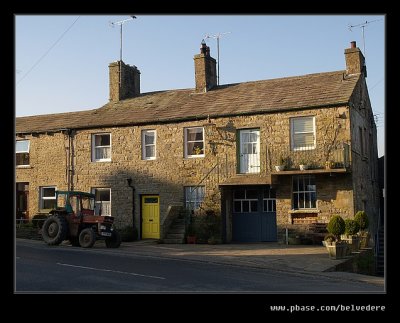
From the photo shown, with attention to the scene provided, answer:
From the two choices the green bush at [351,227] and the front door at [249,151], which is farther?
the front door at [249,151]

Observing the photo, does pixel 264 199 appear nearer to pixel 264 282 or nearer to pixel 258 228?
pixel 258 228

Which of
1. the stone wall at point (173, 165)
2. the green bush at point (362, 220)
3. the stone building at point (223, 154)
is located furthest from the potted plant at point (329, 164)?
the green bush at point (362, 220)

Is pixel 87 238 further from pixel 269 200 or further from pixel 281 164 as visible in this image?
pixel 281 164

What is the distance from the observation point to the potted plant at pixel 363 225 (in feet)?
62.5

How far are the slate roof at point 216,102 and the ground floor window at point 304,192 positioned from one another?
3.00m

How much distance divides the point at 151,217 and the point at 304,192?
7.27 meters

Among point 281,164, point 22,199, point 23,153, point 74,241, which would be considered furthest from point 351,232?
point 23,153

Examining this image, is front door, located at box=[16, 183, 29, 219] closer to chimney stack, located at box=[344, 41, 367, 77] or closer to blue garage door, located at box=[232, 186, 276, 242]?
blue garage door, located at box=[232, 186, 276, 242]

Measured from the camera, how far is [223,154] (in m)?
23.6

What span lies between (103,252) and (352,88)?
12051 millimetres

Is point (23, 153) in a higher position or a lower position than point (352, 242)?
higher

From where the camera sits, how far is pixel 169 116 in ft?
81.4

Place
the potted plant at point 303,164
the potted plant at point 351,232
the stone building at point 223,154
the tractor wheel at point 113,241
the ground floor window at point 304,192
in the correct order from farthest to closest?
the ground floor window at point 304,192, the stone building at point 223,154, the potted plant at point 303,164, the tractor wheel at point 113,241, the potted plant at point 351,232

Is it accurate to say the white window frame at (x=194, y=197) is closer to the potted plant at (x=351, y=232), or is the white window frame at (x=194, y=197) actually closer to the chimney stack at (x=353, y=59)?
the potted plant at (x=351, y=232)
